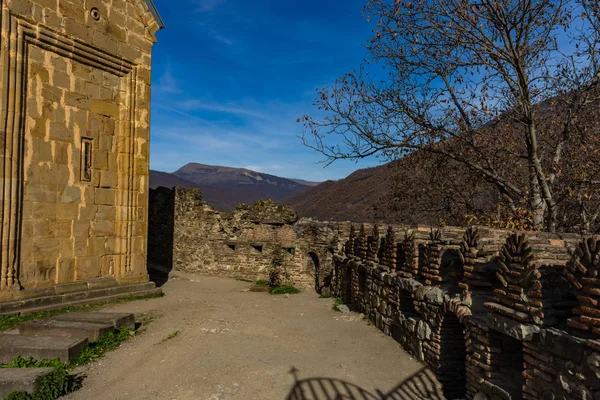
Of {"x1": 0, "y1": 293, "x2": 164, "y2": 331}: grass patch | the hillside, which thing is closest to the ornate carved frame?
{"x1": 0, "y1": 293, "x2": 164, "y2": 331}: grass patch

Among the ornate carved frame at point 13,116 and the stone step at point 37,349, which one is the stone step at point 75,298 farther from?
the stone step at point 37,349

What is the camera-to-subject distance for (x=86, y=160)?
10789mm

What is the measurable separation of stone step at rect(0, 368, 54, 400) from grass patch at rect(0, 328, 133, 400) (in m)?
0.06

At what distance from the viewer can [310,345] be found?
7.62m

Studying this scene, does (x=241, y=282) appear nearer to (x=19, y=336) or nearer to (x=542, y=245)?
(x=19, y=336)

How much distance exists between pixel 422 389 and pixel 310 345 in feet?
7.90

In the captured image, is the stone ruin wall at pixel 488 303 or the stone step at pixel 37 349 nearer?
the stone ruin wall at pixel 488 303

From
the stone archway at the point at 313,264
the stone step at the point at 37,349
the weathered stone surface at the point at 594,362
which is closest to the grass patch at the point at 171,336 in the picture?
the stone step at the point at 37,349

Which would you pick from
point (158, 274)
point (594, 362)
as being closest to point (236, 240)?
point (158, 274)

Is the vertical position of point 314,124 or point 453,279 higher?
point 314,124

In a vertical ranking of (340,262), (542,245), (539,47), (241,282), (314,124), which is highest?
(539,47)

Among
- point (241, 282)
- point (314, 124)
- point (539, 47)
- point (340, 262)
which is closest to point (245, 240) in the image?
point (241, 282)

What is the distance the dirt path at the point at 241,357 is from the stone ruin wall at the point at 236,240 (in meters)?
4.85

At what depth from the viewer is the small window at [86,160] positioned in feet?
35.0
